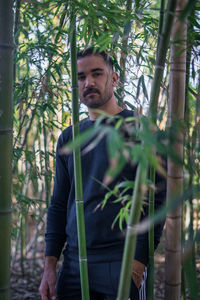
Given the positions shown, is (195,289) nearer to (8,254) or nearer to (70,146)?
(70,146)

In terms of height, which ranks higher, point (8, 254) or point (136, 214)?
point (136, 214)

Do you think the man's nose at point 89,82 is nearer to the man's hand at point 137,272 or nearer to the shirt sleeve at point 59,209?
the shirt sleeve at point 59,209

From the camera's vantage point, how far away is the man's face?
1608mm

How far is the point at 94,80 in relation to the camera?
1.61 metres

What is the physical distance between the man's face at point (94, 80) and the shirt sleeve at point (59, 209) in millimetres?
253

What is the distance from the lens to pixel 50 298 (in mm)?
1602

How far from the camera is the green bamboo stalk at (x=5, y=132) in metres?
1.23

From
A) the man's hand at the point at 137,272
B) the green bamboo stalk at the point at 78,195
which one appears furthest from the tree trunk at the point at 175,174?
the green bamboo stalk at the point at 78,195

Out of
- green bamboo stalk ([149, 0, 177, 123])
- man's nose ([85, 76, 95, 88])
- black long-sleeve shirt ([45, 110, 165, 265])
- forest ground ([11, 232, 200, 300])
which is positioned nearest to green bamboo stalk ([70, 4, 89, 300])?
black long-sleeve shirt ([45, 110, 165, 265])

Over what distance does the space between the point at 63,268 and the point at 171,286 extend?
57 cm

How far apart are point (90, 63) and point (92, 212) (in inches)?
25.4

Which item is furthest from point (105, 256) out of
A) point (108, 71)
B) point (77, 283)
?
point (108, 71)

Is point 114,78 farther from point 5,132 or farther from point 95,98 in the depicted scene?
point 5,132

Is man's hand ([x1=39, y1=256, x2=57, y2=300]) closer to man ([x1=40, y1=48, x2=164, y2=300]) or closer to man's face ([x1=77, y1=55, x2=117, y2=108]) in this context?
man ([x1=40, y1=48, x2=164, y2=300])
